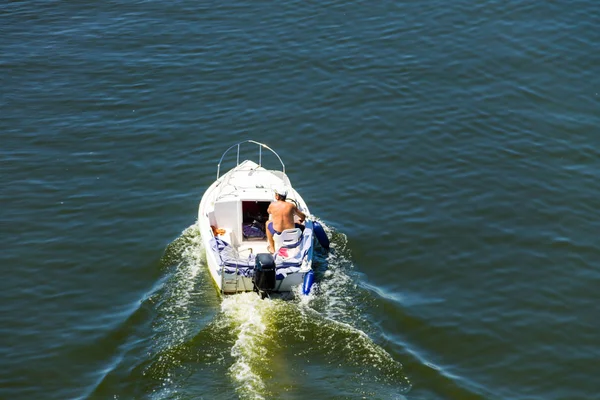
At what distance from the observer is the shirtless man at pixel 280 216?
21156 millimetres

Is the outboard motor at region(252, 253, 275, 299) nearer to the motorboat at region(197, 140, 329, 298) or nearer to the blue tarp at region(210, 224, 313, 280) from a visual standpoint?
the motorboat at region(197, 140, 329, 298)

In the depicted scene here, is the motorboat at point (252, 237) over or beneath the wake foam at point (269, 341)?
over

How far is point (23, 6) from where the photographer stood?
35938 millimetres

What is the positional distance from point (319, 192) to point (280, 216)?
12.7 ft

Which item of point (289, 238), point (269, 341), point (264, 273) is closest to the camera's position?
point (269, 341)

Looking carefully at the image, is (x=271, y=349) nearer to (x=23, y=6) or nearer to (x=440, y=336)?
(x=440, y=336)

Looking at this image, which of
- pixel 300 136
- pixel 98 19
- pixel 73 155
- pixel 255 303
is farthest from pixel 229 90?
pixel 255 303

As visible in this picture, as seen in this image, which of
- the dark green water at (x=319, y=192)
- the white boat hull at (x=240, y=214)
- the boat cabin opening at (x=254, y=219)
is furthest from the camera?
the boat cabin opening at (x=254, y=219)

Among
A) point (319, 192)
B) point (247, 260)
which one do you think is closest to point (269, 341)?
point (247, 260)

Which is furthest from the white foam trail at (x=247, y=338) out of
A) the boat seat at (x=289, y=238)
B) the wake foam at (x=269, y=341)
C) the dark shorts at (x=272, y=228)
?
the dark shorts at (x=272, y=228)

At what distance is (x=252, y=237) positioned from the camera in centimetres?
2247

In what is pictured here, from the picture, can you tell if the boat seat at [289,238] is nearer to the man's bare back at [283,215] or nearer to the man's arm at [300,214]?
the man's bare back at [283,215]

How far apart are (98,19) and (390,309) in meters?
20.2

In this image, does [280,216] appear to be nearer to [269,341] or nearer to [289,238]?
[289,238]
